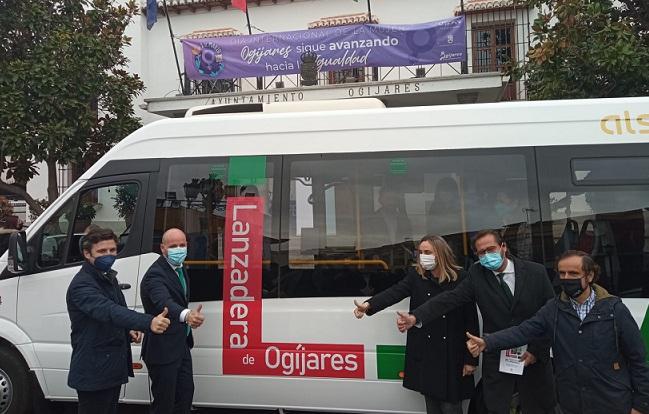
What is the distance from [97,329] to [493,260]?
8.29 feet

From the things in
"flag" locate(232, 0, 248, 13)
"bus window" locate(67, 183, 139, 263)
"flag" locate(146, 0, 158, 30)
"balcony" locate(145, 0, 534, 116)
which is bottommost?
"bus window" locate(67, 183, 139, 263)

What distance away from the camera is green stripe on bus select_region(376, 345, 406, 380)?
404cm

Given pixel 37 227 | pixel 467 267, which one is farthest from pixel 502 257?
pixel 37 227

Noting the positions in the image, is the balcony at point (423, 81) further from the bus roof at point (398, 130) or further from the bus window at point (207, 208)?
the bus window at point (207, 208)

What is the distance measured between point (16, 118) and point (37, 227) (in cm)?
397

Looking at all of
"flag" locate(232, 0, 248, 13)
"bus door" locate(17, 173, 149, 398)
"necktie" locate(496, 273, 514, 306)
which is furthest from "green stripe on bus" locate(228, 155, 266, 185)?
"flag" locate(232, 0, 248, 13)

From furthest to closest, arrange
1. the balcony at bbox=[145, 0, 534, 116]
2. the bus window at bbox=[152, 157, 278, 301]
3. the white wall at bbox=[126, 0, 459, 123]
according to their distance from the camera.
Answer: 1. the white wall at bbox=[126, 0, 459, 123]
2. the balcony at bbox=[145, 0, 534, 116]
3. the bus window at bbox=[152, 157, 278, 301]

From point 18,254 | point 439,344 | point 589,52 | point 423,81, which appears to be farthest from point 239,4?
point 439,344

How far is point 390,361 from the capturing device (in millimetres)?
4051

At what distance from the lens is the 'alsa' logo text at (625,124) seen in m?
3.86

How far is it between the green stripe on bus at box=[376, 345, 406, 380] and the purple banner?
705 cm

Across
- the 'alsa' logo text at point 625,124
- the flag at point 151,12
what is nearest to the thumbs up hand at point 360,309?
the 'alsa' logo text at point 625,124

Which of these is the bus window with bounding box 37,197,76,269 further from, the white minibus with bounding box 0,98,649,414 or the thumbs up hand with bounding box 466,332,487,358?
the thumbs up hand with bounding box 466,332,487,358

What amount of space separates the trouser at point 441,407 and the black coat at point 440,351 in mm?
74
